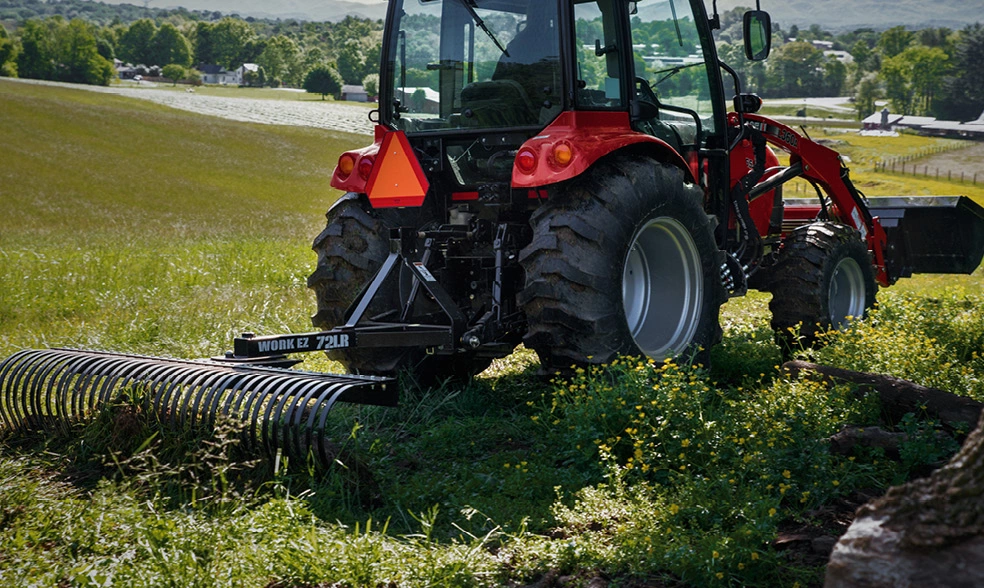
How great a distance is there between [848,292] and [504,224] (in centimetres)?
370

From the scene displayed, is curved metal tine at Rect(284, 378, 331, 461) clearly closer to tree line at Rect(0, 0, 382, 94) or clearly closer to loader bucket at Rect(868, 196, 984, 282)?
loader bucket at Rect(868, 196, 984, 282)

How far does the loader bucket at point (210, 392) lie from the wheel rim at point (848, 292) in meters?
4.56

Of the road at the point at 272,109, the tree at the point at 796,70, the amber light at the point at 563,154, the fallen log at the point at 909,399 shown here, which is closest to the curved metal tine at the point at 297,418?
the amber light at the point at 563,154

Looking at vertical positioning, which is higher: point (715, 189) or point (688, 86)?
point (688, 86)

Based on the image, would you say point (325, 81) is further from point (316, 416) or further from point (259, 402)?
point (316, 416)

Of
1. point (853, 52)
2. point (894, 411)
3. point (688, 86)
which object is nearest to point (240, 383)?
point (894, 411)

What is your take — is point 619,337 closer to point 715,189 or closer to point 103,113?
point 715,189

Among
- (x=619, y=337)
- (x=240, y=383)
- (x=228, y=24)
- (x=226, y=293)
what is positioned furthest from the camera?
(x=228, y=24)

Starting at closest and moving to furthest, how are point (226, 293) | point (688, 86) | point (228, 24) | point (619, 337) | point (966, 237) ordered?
point (619, 337) < point (688, 86) < point (966, 237) < point (226, 293) < point (228, 24)

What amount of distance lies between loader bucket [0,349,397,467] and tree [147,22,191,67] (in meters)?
84.6

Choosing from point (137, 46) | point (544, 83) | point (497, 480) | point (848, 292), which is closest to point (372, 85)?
point (544, 83)

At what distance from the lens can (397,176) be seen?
5.54m

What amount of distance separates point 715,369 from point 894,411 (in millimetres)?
1976

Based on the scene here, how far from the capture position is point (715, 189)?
662 centimetres
